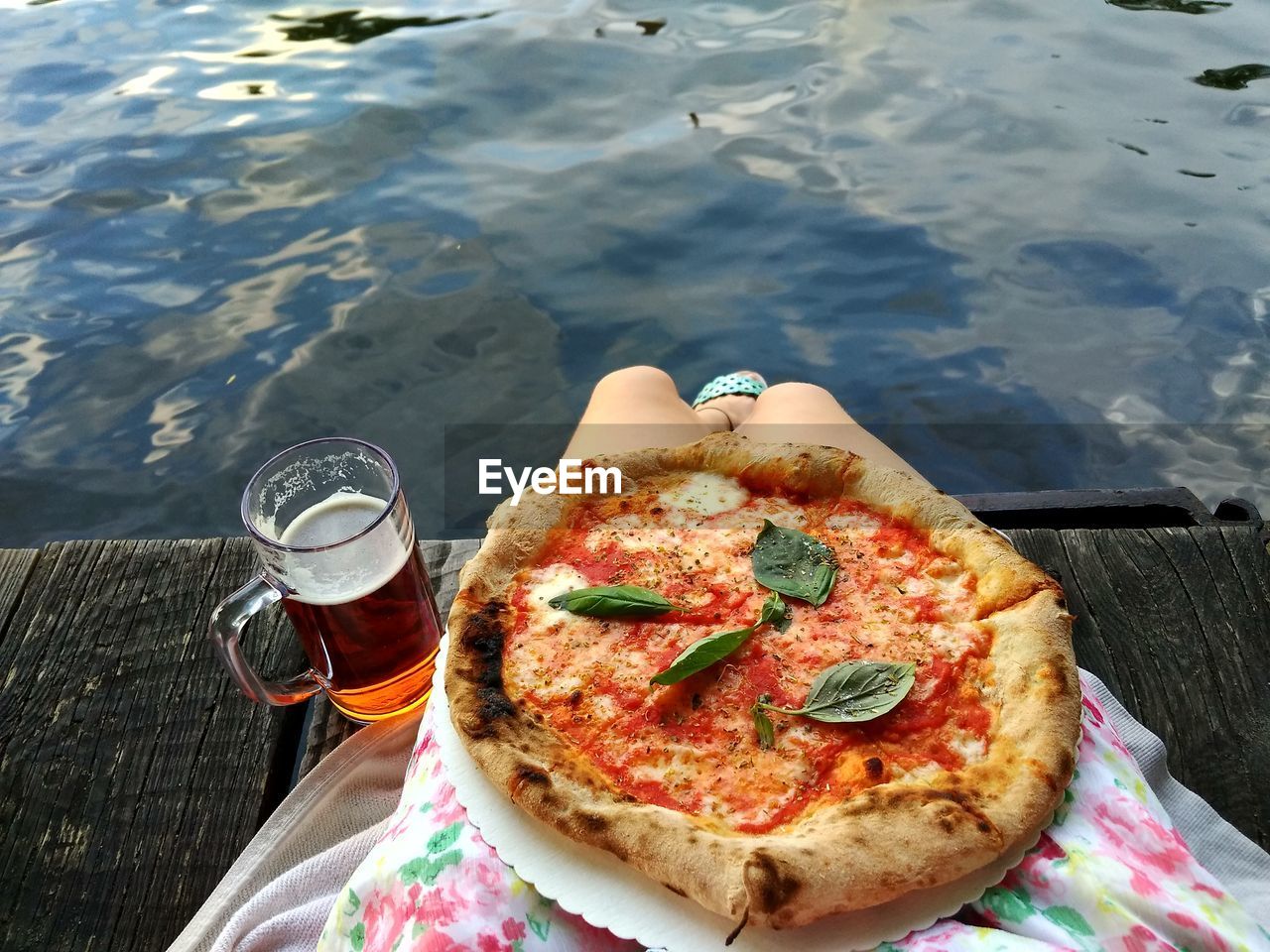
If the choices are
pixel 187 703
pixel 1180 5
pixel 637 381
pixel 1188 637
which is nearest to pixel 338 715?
pixel 187 703

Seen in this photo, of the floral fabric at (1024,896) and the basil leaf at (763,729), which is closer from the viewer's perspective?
the floral fabric at (1024,896)

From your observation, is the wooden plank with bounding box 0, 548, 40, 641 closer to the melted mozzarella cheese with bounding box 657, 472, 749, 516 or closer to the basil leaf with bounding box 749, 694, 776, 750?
the melted mozzarella cheese with bounding box 657, 472, 749, 516

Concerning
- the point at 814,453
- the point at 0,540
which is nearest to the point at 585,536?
the point at 814,453

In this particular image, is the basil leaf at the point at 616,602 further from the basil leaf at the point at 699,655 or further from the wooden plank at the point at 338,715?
the wooden plank at the point at 338,715

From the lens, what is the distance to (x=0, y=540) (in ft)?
14.3

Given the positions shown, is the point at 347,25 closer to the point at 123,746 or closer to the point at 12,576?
the point at 12,576

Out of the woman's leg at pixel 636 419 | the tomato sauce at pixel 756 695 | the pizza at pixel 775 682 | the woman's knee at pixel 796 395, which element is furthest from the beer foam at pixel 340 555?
the woman's knee at pixel 796 395

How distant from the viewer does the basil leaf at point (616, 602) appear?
1.97 metres

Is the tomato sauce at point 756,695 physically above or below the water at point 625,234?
above

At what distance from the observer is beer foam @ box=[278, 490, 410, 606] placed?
2002 mm

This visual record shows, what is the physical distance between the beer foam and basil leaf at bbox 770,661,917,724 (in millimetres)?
840

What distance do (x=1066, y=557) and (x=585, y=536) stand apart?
1215 mm

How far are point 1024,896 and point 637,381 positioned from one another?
208 centimetres

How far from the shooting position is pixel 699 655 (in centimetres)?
182
